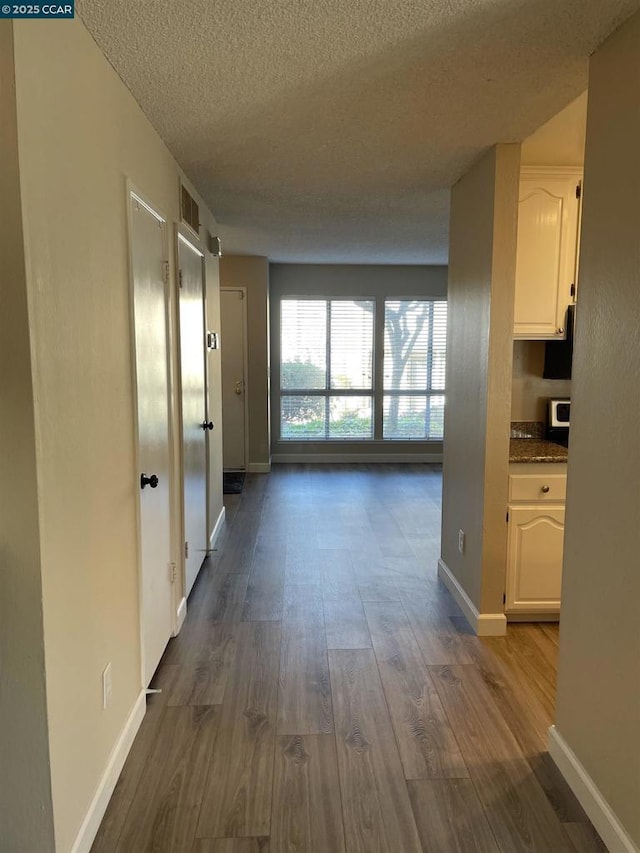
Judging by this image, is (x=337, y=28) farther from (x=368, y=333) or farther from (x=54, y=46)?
(x=368, y=333)

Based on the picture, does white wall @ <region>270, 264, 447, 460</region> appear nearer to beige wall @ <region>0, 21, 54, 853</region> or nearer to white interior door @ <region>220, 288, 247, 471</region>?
white interior door @ <region>220, 288, 247, 471</region>

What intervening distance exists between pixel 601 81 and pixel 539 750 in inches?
88.9

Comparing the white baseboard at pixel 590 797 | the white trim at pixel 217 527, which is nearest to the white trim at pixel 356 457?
the white trim at pixel 217 527

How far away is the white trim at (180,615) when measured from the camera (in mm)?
2953

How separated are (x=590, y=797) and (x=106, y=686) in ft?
5.09

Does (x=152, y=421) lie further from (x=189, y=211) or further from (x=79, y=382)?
(x=189, y=211)

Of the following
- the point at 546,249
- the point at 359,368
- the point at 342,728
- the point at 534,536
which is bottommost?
the point at 342,728

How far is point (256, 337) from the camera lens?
6.57 metres

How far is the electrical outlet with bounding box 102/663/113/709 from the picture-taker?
6.04 ft

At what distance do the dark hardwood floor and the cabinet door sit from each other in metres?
0.17

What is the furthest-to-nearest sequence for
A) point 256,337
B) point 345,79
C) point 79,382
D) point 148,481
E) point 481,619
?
point 256,337 < point 481,619 < point 148,481 < point 345,79 < point 79,382

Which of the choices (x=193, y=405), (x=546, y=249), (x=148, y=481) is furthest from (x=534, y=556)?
(x=193, y=405)

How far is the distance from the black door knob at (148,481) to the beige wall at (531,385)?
7.27 feet

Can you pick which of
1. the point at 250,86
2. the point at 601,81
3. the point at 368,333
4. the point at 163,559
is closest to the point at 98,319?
the point at 250,86
